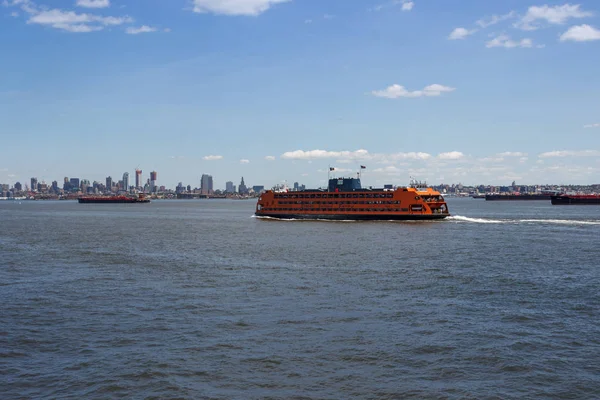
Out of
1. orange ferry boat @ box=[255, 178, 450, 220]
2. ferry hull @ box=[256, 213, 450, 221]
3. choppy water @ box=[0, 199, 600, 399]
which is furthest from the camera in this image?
orange ferry boat @ box=[255, 178, 450, 220]

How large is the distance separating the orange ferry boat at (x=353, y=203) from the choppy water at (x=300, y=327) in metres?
55.3

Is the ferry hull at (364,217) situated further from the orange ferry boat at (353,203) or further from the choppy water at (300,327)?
the choppy water at (300,327)

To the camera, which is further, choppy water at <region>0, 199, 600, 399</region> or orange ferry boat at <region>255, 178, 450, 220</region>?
orange ferry boat at <region>255, 178, 450, 220</region>

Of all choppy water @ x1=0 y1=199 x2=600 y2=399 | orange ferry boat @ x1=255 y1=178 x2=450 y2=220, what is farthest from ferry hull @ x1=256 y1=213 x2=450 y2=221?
choppy water @ x1=0 y1=199 x2=600 y2=399

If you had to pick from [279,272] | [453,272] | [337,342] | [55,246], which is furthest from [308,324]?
[55,246]

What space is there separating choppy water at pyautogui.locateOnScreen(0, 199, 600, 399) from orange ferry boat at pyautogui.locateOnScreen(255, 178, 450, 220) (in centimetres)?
5526

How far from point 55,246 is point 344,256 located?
3481 centimetres

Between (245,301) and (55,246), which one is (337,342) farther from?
(55,246)

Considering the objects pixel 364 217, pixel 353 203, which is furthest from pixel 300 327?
pixel 353 203

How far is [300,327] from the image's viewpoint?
2738cm

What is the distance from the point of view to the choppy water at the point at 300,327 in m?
20.2

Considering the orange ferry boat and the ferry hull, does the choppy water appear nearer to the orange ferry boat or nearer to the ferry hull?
the ferry hull

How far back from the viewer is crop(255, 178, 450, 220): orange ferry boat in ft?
359

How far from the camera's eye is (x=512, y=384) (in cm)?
2016
